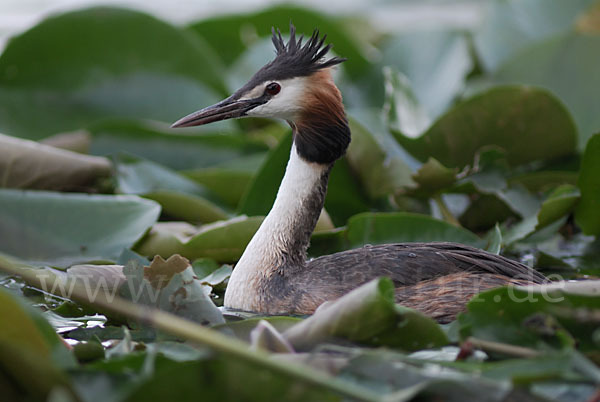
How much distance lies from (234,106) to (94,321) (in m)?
1.47

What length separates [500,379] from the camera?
9.95 feet

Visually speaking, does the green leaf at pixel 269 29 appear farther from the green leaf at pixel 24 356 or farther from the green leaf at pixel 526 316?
the green leaf at pixel 24 356

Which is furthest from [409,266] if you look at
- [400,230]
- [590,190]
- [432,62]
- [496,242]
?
[432,62]

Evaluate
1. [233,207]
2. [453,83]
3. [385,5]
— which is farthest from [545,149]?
[385,5]

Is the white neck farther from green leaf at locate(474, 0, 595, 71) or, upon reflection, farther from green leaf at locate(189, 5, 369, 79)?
green leaf at locate(189, 5, 369, 79)

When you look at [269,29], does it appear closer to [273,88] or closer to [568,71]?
[568,71]

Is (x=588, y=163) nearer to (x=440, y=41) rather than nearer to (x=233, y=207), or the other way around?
(x=233, y=207)

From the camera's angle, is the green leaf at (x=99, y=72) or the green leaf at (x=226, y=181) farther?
the green leaf at (x=99, y=72)

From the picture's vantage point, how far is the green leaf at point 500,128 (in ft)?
19.0

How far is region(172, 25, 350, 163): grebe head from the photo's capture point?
4824 mm

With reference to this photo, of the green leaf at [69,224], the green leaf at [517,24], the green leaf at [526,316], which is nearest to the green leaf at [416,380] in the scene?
the green leaf at [526,316]

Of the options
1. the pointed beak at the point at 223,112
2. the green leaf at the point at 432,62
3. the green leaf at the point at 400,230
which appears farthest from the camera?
the green leaf at the point at 432,62

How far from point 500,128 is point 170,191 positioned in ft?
7.61

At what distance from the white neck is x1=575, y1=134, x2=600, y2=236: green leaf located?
1.58 metres
